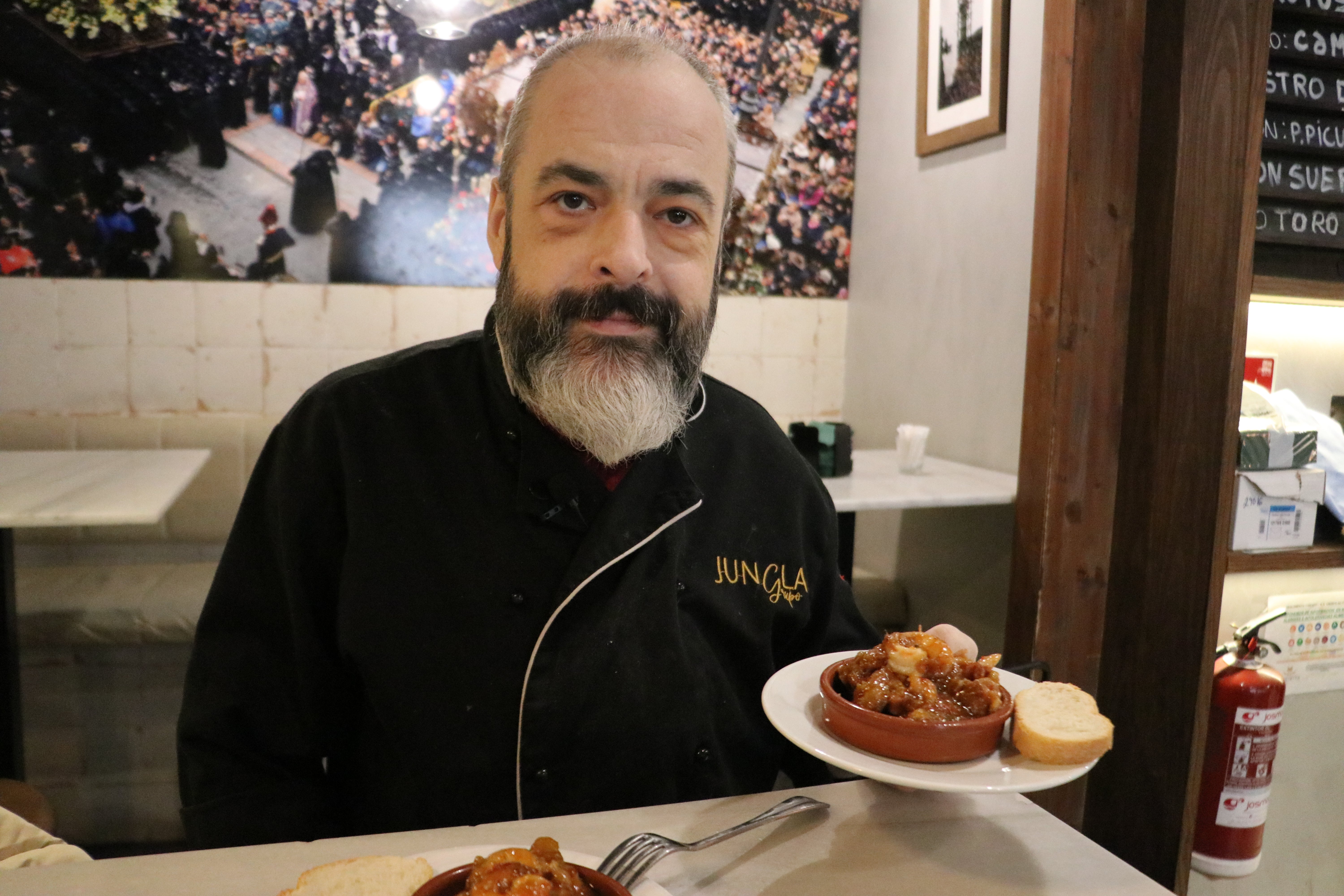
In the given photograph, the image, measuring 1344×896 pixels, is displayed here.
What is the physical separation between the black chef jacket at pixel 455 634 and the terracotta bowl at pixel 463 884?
0.48 m

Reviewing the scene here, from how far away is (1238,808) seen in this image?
2314 millimetres

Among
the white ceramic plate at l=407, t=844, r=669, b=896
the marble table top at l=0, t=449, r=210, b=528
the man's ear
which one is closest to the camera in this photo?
the white ceramic plate at l=407, t=844, r=669, b=896

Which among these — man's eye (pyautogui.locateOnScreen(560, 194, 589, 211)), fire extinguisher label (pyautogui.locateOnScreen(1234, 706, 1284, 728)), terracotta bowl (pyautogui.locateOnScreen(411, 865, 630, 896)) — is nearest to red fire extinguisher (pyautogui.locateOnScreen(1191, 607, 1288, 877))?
fire extinguisher label (pyautogui.locateOnScreen(1234, 706, 1284, 728))

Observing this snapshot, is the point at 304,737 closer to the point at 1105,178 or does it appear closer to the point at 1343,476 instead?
the point at 1105,178

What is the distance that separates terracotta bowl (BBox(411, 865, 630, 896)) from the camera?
652mm

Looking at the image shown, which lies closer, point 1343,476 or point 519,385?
point 519,385

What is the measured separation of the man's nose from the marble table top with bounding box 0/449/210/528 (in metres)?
1.45

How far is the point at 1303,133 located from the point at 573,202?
2.12m

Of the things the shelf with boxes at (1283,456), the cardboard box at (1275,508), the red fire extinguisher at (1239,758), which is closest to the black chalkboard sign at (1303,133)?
the shelf with boxes at (1283,456)

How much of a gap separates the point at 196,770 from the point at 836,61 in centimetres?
369

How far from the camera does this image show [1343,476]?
96.0 inches

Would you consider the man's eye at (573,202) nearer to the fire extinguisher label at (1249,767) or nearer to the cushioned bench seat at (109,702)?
the fire extinguisher label at (1249,767)

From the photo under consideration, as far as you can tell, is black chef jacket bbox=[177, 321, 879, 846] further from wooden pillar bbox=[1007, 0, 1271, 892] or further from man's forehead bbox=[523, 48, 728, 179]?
wooden pillar bbox=[1007, 0, 1271, 892]

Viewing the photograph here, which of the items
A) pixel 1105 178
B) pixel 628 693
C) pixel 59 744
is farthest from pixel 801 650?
pixel 59 744
